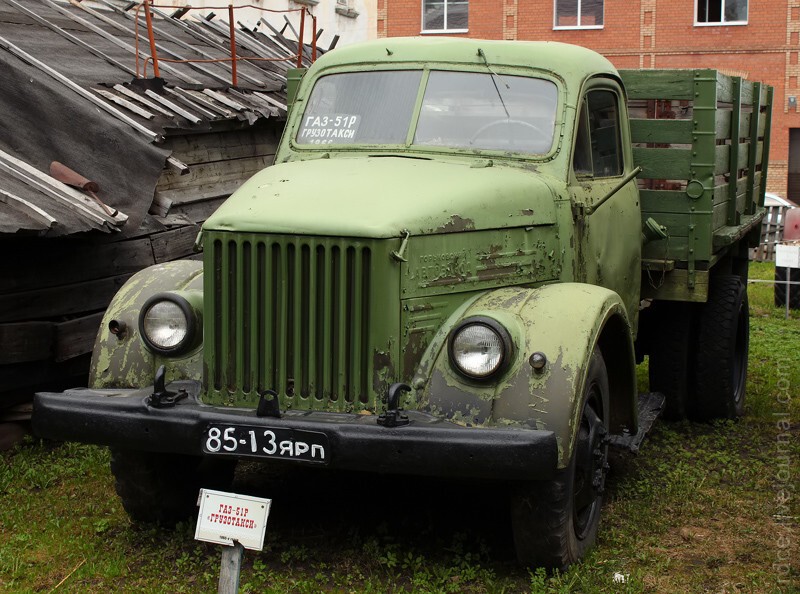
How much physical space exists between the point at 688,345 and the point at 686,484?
1.46m

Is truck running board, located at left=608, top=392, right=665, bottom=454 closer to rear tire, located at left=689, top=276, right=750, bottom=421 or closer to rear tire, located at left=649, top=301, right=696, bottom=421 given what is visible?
rear tire, located at left=649, top=301, right=696, bottom=421

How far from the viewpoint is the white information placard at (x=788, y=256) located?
12.3 metres

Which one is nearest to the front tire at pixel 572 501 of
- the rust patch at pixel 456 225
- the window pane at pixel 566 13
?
the rust patch at pixel 456 225

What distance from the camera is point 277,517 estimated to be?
557 centimetres

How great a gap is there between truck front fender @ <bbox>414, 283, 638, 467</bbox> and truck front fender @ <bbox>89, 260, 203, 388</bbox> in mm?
1068

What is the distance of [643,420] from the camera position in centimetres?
653

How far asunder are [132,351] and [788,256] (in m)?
8.98

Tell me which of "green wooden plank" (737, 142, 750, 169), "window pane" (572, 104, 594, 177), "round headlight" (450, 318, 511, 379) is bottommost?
"round headlight" (450, 318, 511, 379)

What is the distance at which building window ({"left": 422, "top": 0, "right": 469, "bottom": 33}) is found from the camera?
2800 cm

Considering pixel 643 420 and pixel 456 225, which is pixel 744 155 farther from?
pixel 456 225

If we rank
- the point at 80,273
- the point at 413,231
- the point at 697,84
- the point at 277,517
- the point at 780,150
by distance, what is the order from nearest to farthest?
the point at 413,231, the point at 277,517, the point at 697,84, the point at 80,273, the point at 780,150

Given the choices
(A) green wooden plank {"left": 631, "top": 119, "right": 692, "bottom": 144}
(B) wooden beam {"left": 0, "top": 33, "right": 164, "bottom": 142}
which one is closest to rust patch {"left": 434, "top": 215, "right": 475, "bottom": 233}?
(A) green wooden plank {"left": 631, "top": 119, "right": 692, "bottom": 144}

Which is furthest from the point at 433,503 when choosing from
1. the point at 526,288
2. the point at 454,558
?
the point at 526,288

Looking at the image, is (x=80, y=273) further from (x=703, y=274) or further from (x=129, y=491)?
(x=703, y=274)
